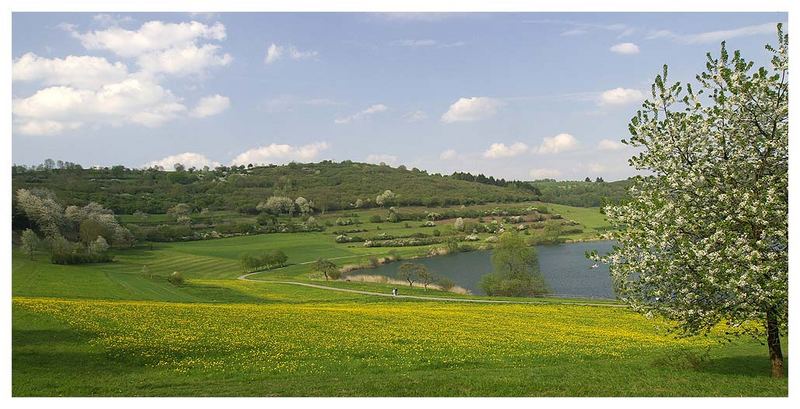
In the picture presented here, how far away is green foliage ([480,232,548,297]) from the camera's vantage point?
7138cm

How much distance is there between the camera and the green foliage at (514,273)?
71.4 m

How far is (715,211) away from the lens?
16578mm

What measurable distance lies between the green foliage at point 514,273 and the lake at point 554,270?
15.7 feet

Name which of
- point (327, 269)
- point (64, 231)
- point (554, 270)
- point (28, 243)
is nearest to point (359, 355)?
point (28, 243)

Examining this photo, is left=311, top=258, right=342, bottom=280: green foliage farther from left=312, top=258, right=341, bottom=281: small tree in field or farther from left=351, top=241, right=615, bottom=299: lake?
left=351, top=241, right=615, bottom=299: lake

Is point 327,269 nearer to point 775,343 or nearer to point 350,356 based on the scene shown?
point 350,356

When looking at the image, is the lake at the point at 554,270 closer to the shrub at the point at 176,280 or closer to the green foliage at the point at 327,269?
the green foliage at the point at 327,269

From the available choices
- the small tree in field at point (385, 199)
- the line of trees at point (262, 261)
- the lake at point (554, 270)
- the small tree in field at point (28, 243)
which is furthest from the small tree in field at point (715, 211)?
the small tree in field at point (385, 199)

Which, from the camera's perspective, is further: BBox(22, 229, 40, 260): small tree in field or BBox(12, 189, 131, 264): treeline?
BBox(12, 189, 131, 264): treeline

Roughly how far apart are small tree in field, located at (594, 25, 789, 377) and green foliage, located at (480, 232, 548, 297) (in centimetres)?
5333

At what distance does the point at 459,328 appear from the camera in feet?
109

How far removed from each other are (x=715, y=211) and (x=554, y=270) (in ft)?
269

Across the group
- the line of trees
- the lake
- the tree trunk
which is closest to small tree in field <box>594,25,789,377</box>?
the tree trunk
